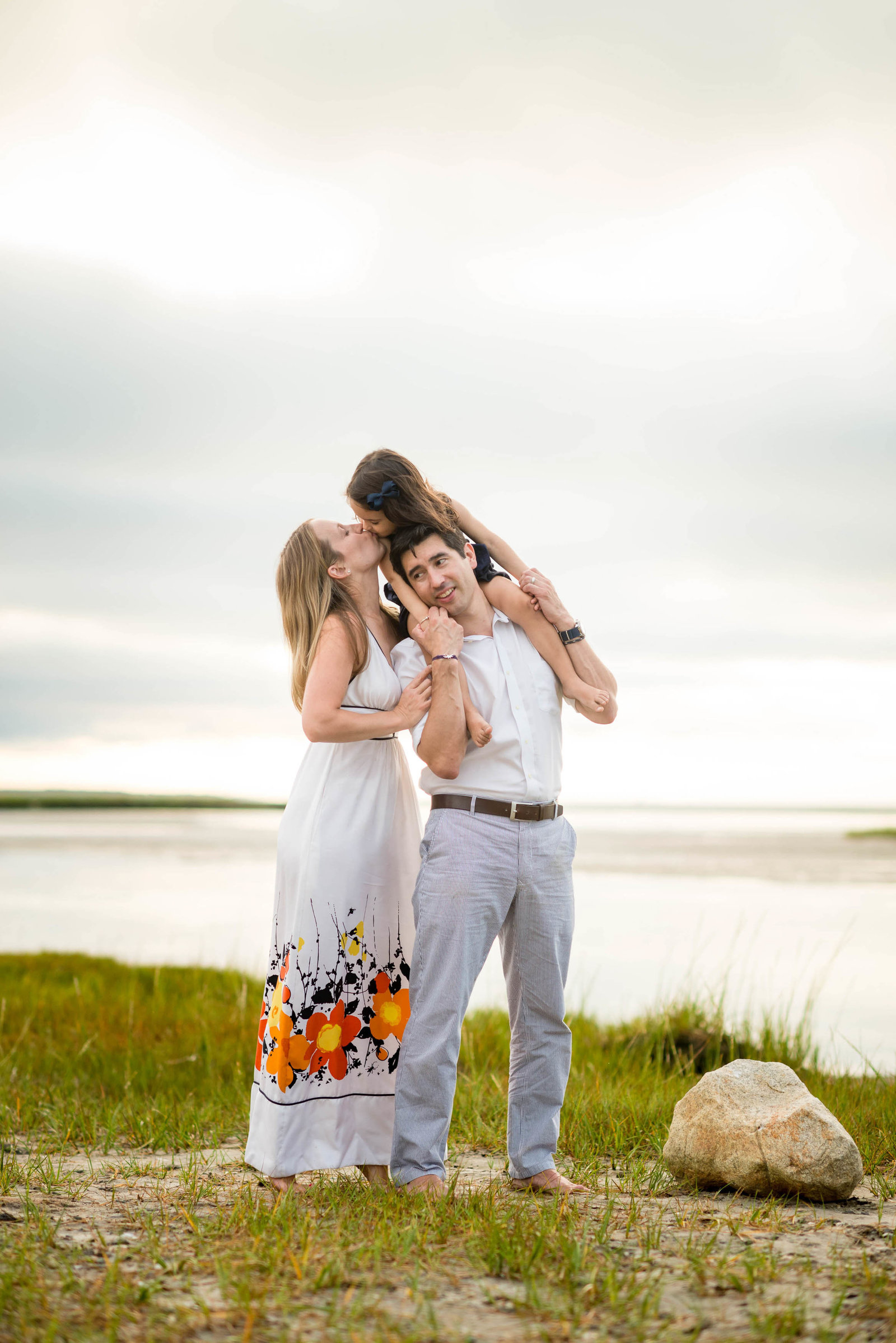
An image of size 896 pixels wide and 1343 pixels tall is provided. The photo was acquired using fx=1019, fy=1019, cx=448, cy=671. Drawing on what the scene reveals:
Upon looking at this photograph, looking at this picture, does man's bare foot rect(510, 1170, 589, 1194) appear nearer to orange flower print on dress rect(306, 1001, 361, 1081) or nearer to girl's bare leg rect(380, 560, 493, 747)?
orange flower print on dress rect(306, 1001, 361, 1081)

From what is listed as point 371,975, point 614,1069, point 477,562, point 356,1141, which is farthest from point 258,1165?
point 614,1069

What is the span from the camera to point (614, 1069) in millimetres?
6160

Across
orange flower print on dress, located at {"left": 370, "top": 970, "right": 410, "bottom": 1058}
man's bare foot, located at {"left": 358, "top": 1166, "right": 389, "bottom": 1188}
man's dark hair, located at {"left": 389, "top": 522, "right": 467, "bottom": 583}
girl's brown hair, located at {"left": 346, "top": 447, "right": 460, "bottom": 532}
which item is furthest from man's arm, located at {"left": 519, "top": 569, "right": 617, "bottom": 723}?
man's bare foot, located at {"left": 358, "top": 1166, "right": 389, "bottom": 1188}

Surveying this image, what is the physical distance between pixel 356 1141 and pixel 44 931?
12569 mm

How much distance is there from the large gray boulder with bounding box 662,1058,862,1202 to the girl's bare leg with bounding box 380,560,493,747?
1.63 meters

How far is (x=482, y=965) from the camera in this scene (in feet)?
11.7

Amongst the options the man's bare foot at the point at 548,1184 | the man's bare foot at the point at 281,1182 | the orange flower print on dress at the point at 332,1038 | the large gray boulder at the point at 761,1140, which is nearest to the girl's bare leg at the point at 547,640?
the orange flower print on dress at the point at 332,1038

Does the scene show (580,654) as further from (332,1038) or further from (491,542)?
(332,1038)

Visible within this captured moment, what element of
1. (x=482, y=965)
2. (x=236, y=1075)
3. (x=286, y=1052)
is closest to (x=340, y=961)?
(x=286, y=1052)

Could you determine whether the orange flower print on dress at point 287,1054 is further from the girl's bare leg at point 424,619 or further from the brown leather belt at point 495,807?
the girl's bare leg at point 424,619

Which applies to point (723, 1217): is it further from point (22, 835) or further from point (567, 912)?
point (22, 835)

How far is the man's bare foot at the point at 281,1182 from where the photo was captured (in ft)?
11.7

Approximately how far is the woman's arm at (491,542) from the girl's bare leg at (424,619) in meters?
0.23

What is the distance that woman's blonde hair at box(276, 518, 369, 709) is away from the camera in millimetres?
3775
